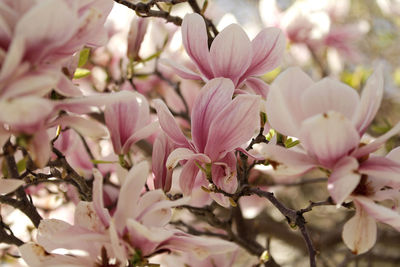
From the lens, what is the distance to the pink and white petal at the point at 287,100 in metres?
0.53

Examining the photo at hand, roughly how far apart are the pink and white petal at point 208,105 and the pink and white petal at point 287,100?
109 mm

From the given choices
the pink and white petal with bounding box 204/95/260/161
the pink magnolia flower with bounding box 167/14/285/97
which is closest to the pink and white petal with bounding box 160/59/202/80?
the pink magnolia flower with bounding box 167/14/285/97

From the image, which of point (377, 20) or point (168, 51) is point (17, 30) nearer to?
point (168, 51)

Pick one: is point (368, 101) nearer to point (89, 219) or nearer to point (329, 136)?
point (329, 136)

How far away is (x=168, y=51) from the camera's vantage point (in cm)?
156

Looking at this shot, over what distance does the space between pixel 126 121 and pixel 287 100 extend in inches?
10.5

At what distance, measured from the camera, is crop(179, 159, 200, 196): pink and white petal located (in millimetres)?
671

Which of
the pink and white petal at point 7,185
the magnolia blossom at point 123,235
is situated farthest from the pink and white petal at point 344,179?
the pink and white petal at point 7,185

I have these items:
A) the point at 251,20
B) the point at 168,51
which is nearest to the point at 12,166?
the point at 168,51

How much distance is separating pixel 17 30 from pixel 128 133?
0.29 meters

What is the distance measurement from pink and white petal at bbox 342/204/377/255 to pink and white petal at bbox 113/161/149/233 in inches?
9.8

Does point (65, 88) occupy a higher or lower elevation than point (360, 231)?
higher

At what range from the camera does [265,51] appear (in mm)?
718

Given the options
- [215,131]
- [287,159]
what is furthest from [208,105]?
[287,159]
